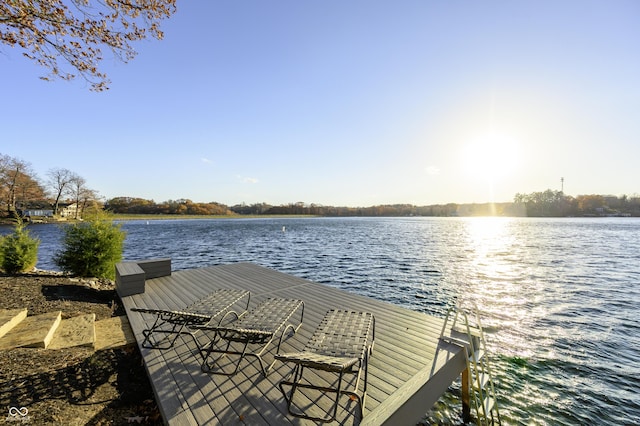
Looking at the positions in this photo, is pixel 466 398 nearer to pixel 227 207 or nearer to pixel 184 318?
pixel 184 318

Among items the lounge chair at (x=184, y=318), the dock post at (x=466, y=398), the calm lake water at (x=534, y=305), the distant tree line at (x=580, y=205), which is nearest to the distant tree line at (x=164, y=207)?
the calm lake water at (x=534, y=305)

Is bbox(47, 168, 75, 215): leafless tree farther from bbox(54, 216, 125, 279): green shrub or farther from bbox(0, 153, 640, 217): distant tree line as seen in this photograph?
bbox(54, 216, 125, 279): green shrub

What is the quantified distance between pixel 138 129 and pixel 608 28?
78.7 ft

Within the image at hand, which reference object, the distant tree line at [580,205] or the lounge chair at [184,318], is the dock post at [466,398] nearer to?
the lounge chair at [184,318]

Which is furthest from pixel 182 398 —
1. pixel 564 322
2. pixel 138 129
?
pixel 138 129

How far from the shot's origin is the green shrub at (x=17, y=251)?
775 cm

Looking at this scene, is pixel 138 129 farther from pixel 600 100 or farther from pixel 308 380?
pixel 600 100

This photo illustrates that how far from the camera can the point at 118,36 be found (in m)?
5.00

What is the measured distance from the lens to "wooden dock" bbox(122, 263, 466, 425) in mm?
2469

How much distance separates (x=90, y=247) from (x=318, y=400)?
9.29m

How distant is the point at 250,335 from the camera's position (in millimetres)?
3270

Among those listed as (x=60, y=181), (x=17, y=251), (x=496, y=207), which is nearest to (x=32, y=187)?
(x=60, y=181)

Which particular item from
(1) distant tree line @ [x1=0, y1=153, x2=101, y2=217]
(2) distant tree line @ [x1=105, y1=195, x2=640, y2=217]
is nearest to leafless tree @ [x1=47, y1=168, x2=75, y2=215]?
(1) distant tree line @ [x1=0, y1=153, x2=101, y2=217]

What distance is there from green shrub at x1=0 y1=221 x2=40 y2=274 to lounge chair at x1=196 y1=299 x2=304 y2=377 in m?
8.65
